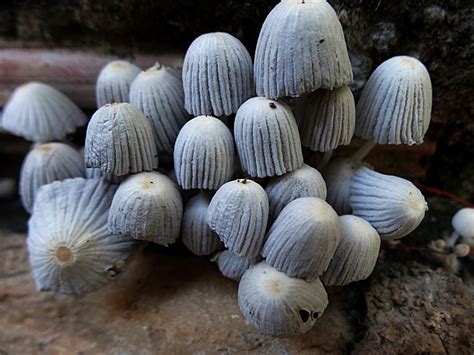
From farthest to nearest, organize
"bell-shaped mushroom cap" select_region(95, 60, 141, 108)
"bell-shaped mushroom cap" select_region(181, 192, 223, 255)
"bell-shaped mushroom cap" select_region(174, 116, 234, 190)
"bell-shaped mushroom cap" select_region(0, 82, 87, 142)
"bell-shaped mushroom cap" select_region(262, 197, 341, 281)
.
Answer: "bell-shaped mushroom cap" select_region(0, 82, 87, 142) → "bell-shaped mushroom cap" select_region(95, 60, 141, 108) → "bell-shaped mushroom cap" select_region(181, 192, 223, 255) → "bell-shaped mushroom cap" select_region(174, 116, 234, 190) → "bell-shaped mushroom cap" select_region(262, 197, 341, 281)

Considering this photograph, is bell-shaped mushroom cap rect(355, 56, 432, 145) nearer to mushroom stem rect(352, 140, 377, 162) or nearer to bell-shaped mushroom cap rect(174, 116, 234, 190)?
mushroom stem rect(352, 140, 377, 162)

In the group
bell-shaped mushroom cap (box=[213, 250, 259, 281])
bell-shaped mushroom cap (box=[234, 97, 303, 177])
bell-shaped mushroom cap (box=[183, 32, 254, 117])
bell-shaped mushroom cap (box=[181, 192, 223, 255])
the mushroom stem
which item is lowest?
bell-shaped mushroom cap (box=[213, 250, 259, 281])

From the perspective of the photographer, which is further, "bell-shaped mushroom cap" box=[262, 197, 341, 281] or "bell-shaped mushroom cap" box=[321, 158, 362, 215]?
"bell-shaped mushroom cap" box=[321, 158, 362, 215]

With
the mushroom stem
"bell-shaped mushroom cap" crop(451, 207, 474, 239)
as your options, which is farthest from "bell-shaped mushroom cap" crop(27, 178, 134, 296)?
"bell-shaped mushroom cap" crop(451, 207, 474, 239)

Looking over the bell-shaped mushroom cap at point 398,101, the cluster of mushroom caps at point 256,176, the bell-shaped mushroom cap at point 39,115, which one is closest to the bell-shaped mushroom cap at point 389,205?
the cluster of mushroom caps at point 256,176

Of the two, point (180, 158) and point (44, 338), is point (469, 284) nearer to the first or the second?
point (180, 158)

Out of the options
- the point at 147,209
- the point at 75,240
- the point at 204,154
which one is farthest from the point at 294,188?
the point at 75,240

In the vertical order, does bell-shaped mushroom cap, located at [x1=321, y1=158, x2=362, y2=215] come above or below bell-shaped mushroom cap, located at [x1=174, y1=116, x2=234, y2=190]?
below
